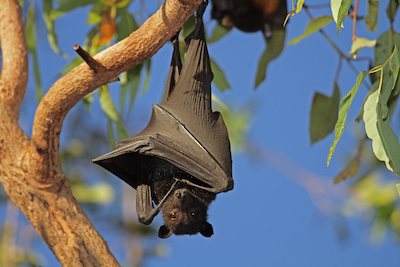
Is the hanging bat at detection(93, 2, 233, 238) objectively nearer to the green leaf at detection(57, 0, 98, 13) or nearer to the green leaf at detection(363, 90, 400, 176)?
the green leaf at detection(363, 90, 400, 176)

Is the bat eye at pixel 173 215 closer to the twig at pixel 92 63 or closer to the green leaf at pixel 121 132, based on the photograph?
the green leaf at pixel 121 132

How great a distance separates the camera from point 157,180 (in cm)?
258

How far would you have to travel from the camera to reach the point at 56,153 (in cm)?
248

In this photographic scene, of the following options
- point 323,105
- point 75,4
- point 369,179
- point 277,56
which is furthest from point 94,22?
point 369,179

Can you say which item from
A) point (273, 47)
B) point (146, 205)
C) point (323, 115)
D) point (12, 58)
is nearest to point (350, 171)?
point (323, 115)

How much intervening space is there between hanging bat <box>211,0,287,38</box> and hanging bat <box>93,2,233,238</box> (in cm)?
122

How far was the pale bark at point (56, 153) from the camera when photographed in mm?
2152

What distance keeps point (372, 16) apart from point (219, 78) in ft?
4.33

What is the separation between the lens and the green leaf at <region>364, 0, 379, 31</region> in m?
3.08

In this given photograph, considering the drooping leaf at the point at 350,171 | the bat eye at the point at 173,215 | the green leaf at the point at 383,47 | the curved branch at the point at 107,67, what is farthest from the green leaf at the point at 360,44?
the bat eye at the point at 173,215

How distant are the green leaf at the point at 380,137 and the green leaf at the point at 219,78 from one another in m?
1.83

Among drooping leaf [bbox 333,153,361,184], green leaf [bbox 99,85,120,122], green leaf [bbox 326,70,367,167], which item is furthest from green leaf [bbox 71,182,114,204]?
green leaf [bbox 326,70,367,167]

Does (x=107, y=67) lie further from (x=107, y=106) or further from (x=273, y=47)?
(x=273, y=47)

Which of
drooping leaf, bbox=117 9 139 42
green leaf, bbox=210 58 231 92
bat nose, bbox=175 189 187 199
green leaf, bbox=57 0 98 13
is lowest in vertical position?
bat nose, bbox=175 189 187 199
